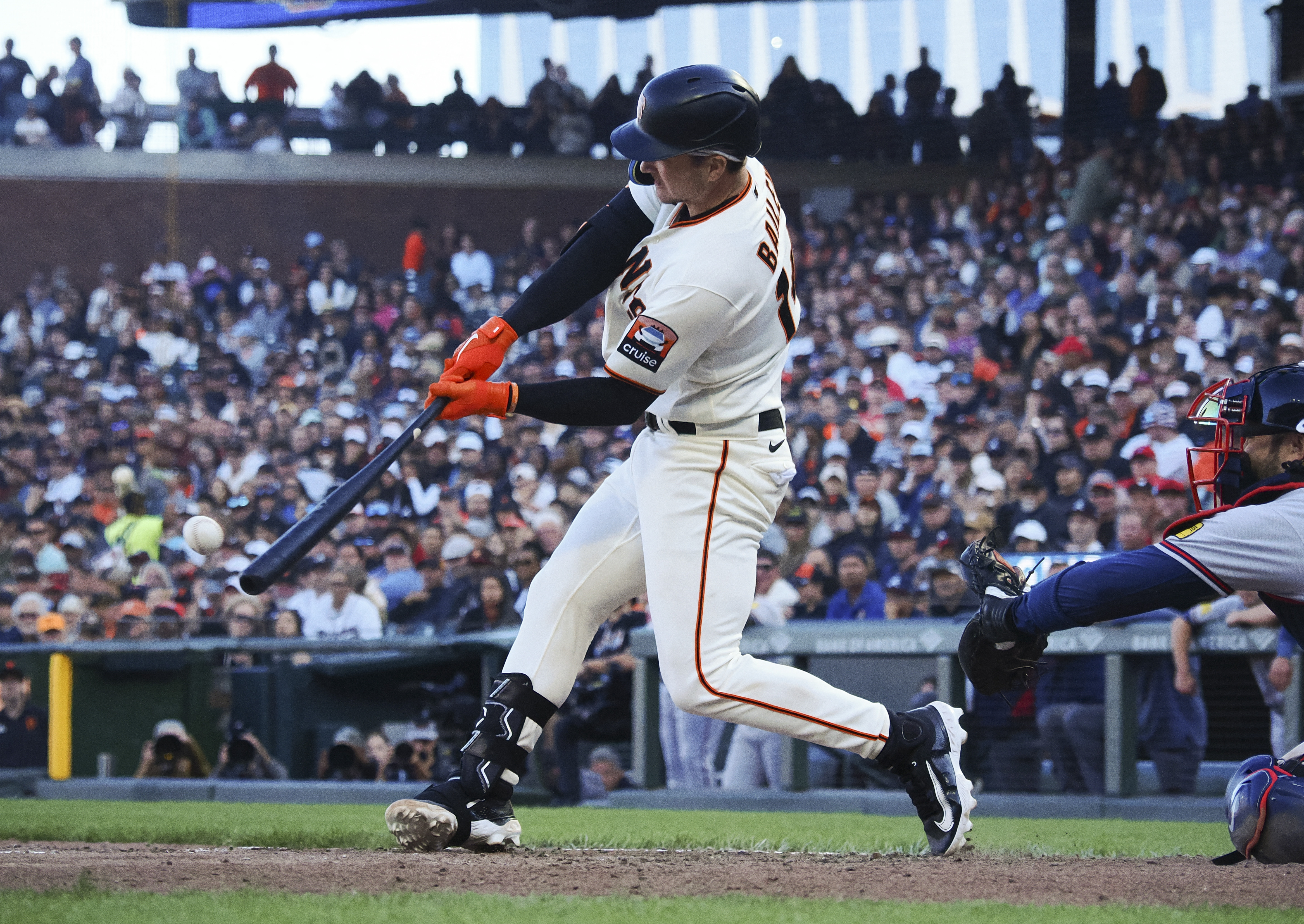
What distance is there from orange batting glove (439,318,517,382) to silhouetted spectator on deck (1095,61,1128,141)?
11808mm

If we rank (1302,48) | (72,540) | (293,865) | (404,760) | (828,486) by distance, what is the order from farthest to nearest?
(1302,48), (72,540), (828,486), (404,760), (293,865)

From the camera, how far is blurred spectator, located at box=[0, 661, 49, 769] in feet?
24.4

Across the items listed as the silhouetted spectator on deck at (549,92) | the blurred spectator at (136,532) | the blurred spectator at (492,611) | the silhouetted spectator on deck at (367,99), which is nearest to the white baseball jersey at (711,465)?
the blurred spectator at (492,611)

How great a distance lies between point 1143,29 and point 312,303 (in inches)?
343

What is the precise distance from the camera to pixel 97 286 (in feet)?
58.9

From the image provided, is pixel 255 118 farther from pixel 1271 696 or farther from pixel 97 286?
A: pixel 1271 696

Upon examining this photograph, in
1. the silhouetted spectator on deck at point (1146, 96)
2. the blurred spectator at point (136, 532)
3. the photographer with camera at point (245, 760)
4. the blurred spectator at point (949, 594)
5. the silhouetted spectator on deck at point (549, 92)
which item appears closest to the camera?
the blurred spectator at point (949, 594)

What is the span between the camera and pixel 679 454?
334cm

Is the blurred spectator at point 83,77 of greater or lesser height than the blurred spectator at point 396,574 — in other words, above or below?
above

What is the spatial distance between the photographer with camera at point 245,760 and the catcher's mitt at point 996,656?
437 cm

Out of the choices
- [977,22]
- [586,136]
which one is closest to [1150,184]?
[977,22]

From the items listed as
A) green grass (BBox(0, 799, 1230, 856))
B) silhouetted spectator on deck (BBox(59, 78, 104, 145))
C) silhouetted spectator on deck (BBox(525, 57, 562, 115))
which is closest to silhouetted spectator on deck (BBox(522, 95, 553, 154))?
silhouetted spectator on deck (BBox(525, 57, 562, 115))

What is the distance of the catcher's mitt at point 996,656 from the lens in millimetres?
3383

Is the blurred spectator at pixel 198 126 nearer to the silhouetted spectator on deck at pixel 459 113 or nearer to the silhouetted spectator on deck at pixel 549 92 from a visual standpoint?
the silhouetted spectator on deck at pixel 459 113
